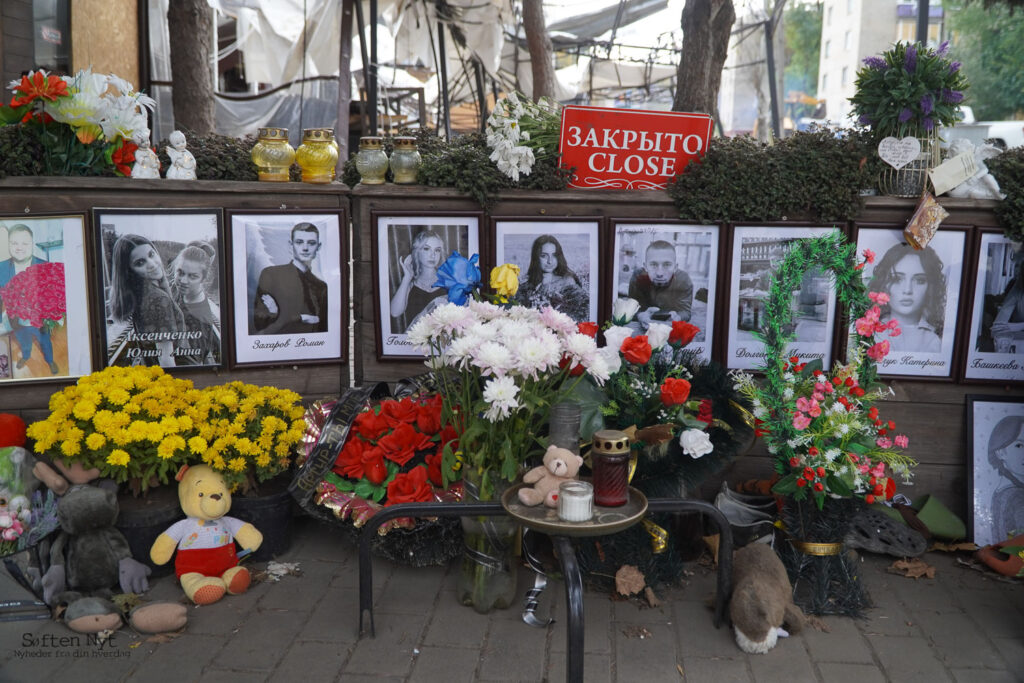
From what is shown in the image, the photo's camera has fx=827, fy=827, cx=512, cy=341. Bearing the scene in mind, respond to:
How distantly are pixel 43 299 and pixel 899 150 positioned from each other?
4.16 meters

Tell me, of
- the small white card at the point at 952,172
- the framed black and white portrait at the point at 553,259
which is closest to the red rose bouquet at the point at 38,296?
the framed black and white portrait at the point at 553,259

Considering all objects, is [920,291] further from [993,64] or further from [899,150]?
[993,64]

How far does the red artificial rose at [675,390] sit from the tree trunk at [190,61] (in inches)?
185

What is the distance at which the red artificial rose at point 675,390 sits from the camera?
3.32m

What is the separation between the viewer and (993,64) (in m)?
29.0

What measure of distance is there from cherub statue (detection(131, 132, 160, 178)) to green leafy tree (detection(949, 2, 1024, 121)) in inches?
1150

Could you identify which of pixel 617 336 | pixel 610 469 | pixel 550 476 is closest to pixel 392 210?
pixel 617 336

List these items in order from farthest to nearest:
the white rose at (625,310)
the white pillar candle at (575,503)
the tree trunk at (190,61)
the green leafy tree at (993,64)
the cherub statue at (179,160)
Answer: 1. the green leafy tree at (993,64)
2. the tree trunk at (190,61)
3. the cherub statue at (179,160)
4. the white rose at (625,310)
5. the white pillar candle at (575,503)

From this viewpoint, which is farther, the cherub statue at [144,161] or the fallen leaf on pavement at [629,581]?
the cherub statue at [144,161]

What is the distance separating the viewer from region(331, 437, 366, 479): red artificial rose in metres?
3.71

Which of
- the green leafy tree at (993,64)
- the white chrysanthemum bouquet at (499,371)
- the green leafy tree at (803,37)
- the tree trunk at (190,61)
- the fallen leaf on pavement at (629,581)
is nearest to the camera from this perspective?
the white chrysanthemum bouquet at (499,371)

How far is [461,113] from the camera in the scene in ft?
56.4

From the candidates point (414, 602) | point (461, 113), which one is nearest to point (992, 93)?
point (461, 113)

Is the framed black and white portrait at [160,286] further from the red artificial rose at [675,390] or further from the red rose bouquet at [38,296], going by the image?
the red artificial rose at [675,390]
